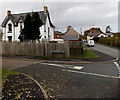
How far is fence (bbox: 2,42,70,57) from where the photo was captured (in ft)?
55.4

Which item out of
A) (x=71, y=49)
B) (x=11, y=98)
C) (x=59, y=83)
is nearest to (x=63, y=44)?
(x=71, y=49)

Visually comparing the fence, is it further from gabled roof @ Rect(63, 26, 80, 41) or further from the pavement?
gabled roof @ Rect(63, 26, 80, 41)

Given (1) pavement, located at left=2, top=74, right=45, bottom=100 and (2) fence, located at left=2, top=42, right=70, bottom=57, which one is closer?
(1) pavement, located at left=2, top=74, right=45, bottom=100

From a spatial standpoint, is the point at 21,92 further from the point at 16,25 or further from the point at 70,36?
the point at 70,36

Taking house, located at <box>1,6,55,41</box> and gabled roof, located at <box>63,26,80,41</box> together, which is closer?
house, located at <box>1,6,55,41</box>

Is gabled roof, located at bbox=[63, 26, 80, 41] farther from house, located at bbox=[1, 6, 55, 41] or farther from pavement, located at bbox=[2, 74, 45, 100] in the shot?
pavement, located at bbox=[2, 74, 45, 100]

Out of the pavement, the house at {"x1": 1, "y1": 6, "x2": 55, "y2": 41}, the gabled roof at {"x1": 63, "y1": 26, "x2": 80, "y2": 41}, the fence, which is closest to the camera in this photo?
the pavement

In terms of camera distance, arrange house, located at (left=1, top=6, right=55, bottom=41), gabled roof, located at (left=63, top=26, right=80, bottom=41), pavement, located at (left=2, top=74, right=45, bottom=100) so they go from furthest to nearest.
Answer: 1. gabled roof, located at (left=63, top=26, right=80, bottom=41)
2. house, located at (left=1, top=6, right=55, bottom=41)
3. pavement, located at (left=2, top=74, right=45, bottom=100)

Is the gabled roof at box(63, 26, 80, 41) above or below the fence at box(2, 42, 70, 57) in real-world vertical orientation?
above

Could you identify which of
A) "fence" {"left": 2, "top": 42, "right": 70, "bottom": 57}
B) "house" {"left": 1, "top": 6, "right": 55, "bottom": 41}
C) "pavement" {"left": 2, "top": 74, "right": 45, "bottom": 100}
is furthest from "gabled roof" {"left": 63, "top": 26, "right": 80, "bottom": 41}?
"pavement" {"left": 2, "top": 74, "right": 45, "bottom": 100}

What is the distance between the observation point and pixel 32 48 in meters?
18.3

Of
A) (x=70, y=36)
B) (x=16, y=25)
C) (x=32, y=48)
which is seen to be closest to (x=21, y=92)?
(x=32, y=48)

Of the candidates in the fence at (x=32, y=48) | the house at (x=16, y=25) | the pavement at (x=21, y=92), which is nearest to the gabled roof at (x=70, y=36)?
the house at (x=16, y=25)

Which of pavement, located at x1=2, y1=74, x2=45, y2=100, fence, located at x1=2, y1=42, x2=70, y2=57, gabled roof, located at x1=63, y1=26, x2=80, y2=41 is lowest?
pavement, located at x1=2, y1=74, x2=45, y2=100
